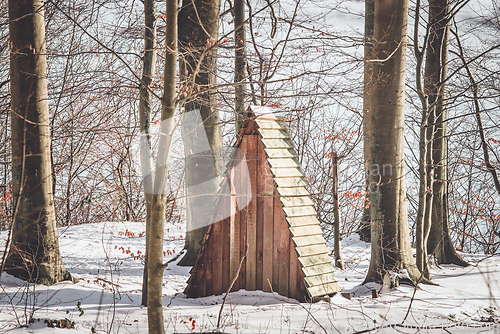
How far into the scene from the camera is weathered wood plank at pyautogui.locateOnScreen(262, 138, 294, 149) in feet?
16.7

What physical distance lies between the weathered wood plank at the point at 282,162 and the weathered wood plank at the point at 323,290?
1.64 meters

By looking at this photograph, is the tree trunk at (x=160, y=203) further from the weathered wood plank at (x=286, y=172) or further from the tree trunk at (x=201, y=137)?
the tree trunk at (x=201, y=137)

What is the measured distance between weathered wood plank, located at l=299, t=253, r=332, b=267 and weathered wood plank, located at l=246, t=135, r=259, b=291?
85 centimetres

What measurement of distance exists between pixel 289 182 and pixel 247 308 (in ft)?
5.65

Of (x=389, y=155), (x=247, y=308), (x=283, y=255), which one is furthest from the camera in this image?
(x=389, y=155)

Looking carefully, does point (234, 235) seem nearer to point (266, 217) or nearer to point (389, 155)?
point (266, 217)

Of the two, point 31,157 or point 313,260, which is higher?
point 31,157

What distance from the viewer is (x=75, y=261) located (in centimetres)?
716

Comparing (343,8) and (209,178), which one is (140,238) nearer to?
(209,178)

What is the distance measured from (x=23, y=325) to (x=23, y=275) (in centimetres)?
185

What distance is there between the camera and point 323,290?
475cm

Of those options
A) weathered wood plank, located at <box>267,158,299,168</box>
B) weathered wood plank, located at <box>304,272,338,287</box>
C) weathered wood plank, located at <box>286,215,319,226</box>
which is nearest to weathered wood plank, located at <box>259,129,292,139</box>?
weathered wood plank, located at <box>267,158,299,168</box>

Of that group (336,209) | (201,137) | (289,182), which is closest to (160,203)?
(289,182)

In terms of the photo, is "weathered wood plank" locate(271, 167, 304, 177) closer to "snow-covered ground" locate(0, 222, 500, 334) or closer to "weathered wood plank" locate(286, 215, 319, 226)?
"weathered wood plank" locate(286, 215, 319, 226)
